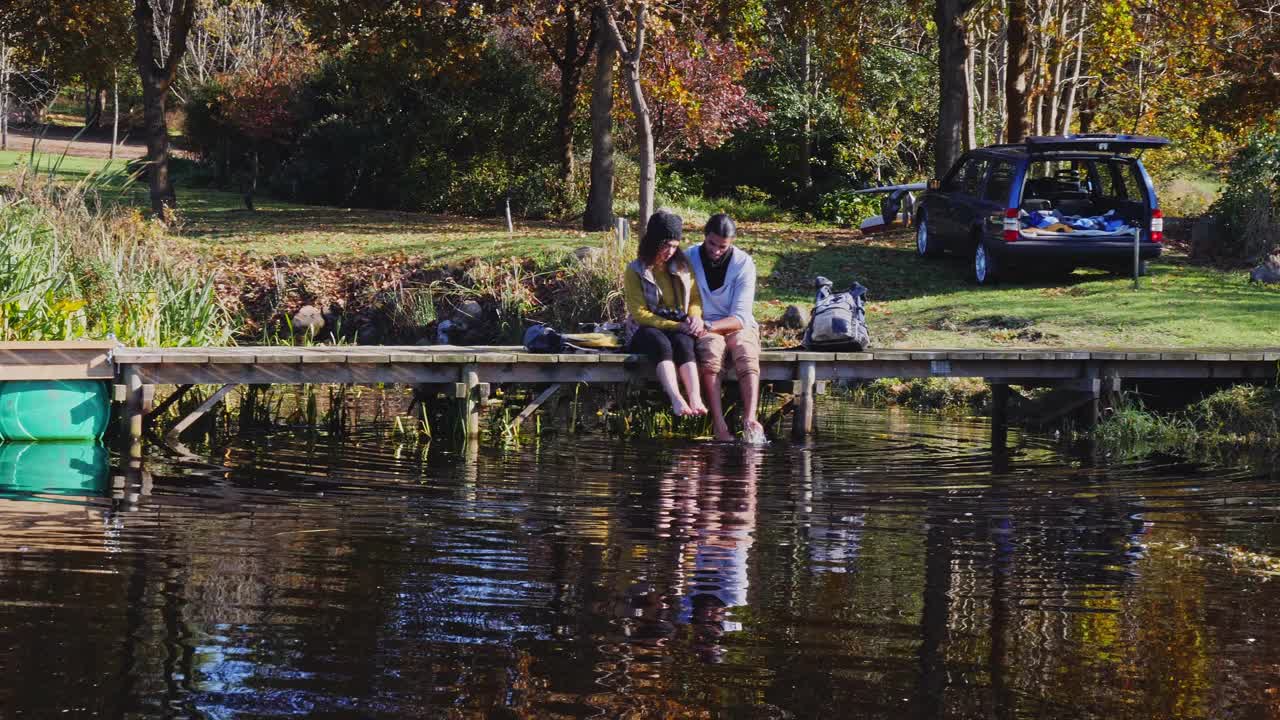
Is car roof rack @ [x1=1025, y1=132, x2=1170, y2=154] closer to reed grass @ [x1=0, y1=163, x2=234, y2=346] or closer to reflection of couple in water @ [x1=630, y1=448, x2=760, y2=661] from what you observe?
reflection of couple in water @ [x1=630, y1=448, x2=760, y2=661]

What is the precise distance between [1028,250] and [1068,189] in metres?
1.36

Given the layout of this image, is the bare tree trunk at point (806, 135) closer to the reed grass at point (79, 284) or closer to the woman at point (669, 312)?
the reed grass at point (79, 284)

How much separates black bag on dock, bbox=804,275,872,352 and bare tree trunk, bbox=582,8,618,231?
12081mm

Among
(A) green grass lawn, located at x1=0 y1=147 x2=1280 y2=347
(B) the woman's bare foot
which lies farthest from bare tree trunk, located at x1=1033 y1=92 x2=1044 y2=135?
(B) the woman's bare foot

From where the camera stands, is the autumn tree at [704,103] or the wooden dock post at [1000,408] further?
the autumn tree at [704,103]

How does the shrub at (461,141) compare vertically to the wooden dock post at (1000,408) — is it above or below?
above

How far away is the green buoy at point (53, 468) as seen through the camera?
982 cm

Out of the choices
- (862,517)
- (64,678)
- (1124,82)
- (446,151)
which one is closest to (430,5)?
(446,151)

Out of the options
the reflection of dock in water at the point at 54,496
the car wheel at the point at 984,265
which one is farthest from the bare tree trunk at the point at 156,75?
the reflection of dock in water at the point at 54,496

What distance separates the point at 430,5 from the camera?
2506 centimetres

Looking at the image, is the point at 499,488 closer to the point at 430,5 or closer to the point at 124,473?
the point at 124,473

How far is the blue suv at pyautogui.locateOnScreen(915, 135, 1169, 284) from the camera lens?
18.8m

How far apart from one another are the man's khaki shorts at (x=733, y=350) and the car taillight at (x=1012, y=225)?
723 centimetres

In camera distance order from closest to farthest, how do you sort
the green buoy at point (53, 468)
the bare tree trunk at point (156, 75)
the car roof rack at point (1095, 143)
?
1. the green buoy at point (53, 468)
2. the car roof rack at point (1095, 143)
3. the bare tree trunk at point (156, 75)
